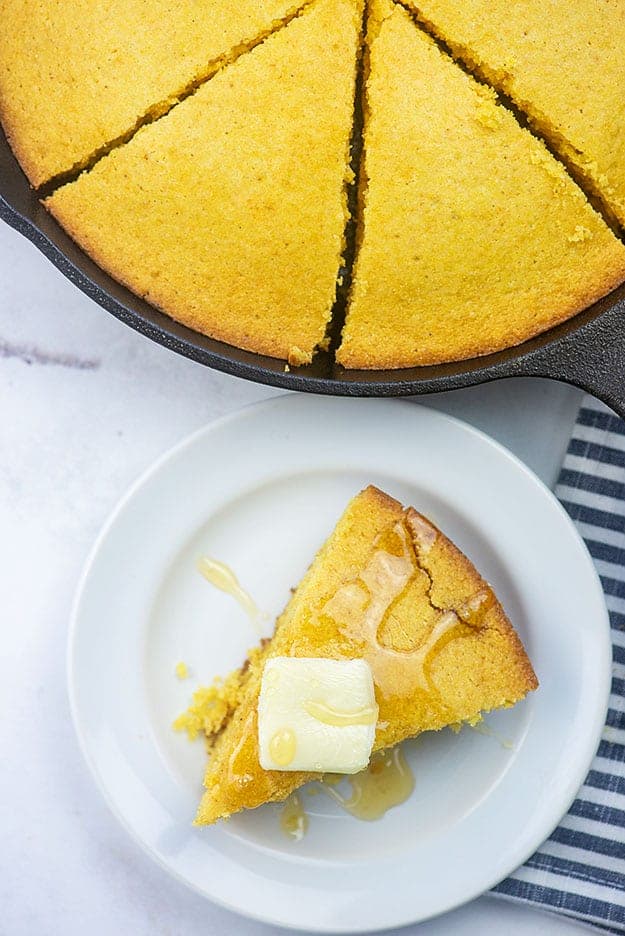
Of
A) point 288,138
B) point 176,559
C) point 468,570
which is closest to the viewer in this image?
point 288,138

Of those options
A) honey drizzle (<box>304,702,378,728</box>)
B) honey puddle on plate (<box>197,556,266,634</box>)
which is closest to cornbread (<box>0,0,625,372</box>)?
honey puddle on plate (<box>197,556,266,634</box>)

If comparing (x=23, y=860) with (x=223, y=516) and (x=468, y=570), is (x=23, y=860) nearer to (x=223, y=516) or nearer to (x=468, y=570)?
(x=223, y=516)

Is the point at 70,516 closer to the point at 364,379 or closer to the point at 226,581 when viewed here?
the point at 226,581

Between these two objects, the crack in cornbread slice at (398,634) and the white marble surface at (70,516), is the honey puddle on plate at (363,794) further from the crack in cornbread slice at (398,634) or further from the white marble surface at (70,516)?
the white marble surface at (70,516)

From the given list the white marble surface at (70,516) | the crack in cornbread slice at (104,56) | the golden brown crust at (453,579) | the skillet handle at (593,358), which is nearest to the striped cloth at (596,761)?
the white marble surface at (70,516)

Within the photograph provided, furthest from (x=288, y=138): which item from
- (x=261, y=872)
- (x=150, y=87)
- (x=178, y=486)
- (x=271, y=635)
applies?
(x=261, y=872)

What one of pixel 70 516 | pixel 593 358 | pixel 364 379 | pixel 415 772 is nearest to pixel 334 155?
pixel 364 379
